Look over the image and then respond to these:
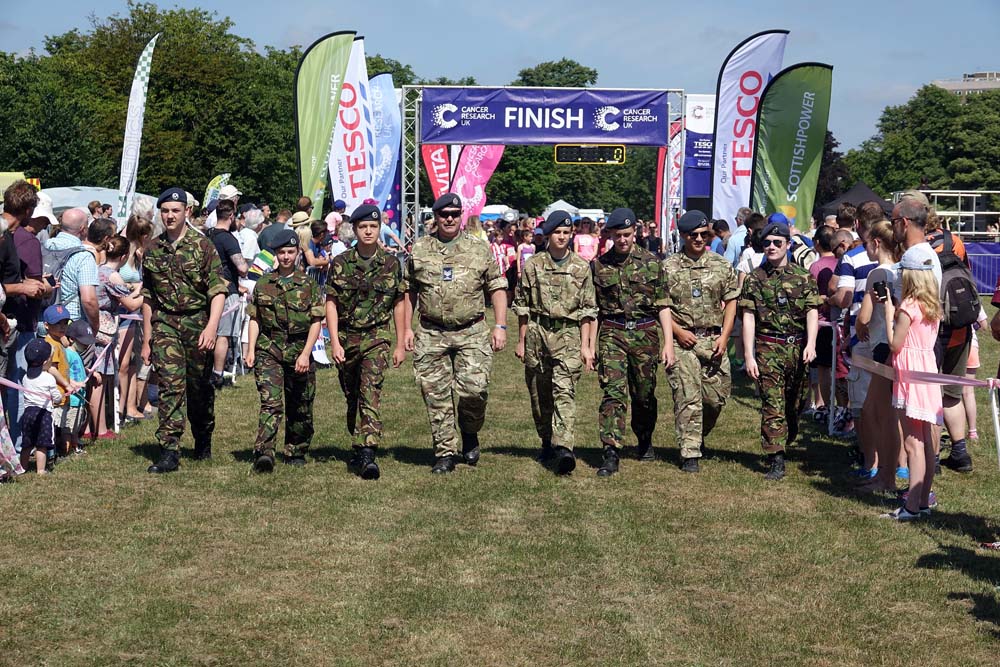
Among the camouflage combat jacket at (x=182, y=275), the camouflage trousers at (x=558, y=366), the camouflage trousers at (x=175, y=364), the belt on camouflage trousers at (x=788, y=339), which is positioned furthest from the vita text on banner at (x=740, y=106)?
the camouflage trousers at (x=175, y=364)

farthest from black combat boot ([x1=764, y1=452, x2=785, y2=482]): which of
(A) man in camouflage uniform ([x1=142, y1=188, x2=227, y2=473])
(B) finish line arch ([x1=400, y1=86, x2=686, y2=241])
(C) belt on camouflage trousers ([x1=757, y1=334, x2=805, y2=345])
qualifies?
(B) finish line arch ([x1=400, y1=86, x2=686, y2=241])

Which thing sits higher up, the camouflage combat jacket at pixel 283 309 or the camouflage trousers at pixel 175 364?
the camouflage combat jacket at pixel 283 309

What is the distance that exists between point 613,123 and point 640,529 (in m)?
19.2

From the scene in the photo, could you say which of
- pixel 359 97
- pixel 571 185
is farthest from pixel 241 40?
pixel 359 97

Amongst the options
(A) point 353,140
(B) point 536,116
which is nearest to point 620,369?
(A) point 353,140

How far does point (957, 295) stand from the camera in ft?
28.3

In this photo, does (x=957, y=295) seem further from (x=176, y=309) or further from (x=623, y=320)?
(x=176, y=309)

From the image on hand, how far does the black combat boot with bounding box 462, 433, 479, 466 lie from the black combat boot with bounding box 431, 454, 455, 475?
279 mm

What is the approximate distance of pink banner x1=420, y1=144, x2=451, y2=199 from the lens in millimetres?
31297

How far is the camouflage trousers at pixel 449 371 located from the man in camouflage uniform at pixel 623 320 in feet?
3.20

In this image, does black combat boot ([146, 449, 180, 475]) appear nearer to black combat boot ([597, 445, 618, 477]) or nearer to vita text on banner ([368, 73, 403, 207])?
black combat boot ([597, 445, 618, 477])

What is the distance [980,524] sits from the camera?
25.8 feet

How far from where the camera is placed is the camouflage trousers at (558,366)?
9.24 metres

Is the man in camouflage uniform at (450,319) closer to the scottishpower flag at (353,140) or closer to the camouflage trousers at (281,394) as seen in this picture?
the camouflage trousers at (281,394)
